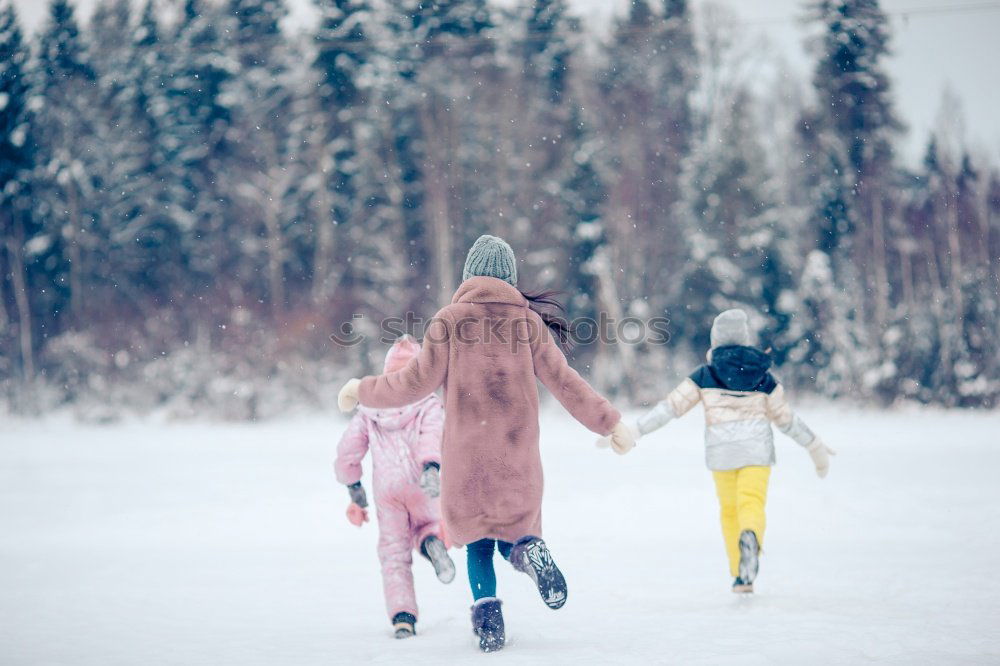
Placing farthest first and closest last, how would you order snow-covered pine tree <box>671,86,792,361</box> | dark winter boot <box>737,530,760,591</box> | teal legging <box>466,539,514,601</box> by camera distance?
snow-covered pine tree <box>671,86,792,361</box> < dark winter boot <box>737,530,760,591</box> < teal legging <box>466,539,514,601</box>

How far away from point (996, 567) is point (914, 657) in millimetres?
3075

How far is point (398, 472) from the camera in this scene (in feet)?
17.2

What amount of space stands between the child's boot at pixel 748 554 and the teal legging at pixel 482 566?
1.74 meters

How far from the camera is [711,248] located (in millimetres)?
25938

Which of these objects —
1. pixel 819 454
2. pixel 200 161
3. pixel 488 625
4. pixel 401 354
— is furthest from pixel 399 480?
pixel 200 161

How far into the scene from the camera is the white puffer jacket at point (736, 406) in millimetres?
5824

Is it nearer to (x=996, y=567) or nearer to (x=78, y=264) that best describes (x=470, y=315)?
(x=996, y=567)

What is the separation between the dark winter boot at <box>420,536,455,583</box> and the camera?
4.94m

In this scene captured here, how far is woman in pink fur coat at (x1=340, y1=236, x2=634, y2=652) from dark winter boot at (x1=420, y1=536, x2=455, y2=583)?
0.44 m

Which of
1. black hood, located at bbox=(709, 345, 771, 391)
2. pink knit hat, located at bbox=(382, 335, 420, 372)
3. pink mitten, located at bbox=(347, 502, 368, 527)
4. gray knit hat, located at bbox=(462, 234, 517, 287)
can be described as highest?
gray knit hat, located at bbox=(462, 234, 517, 287)

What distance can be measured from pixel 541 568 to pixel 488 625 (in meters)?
0.46

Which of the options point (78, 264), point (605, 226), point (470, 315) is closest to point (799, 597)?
point (470, 315)

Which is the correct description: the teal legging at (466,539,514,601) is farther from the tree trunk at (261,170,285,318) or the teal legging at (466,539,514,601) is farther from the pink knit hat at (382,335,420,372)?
the tree trunk at (261,170,285,318)

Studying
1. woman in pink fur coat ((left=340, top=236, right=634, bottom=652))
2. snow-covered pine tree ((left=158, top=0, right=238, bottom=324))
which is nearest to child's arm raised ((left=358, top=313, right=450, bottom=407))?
woman in pink fur coat ((left=340, top=236, right=634, bottom=652))
